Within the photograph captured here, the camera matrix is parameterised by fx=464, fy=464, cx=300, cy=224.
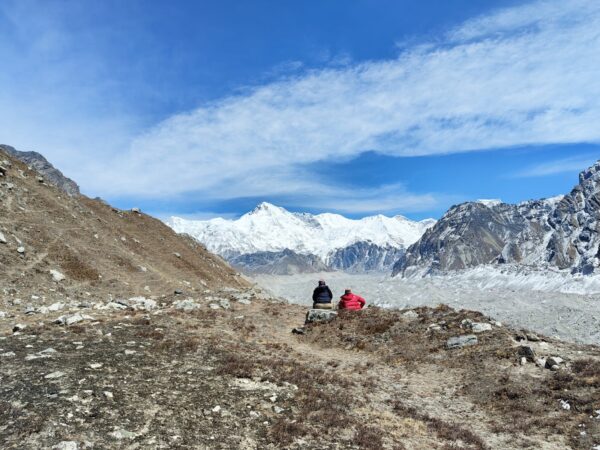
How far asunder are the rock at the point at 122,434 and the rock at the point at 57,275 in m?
32.2

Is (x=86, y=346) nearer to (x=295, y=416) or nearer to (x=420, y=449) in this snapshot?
(x=295, y=416)

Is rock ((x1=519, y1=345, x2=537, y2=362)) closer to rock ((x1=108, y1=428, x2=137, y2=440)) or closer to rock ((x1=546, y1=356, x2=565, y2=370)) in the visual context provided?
rock ((x1=546, y1=356, x2=565, y2=370))

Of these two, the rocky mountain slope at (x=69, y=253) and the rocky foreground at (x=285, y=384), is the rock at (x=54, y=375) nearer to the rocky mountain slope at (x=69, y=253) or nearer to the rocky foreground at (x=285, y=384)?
the rocky foreground at (x=285, y=384)

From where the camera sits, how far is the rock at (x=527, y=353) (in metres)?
22.4

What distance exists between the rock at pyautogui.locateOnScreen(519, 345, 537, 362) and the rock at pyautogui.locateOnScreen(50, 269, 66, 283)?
3684 cm

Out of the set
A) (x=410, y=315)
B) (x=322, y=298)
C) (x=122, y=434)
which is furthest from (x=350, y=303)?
(x=122, y=434)

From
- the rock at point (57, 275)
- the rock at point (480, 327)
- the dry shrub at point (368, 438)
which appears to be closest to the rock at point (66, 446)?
the dry shrub at point (368, 438)

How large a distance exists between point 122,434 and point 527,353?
61.5 feet

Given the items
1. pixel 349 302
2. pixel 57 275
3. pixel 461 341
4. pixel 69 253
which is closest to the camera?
pixel 461 341

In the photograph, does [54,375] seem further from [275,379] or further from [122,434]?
[275,379]

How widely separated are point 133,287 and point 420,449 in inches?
1546

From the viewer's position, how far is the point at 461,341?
25.7m

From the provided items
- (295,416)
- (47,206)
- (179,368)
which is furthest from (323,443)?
(47,206)

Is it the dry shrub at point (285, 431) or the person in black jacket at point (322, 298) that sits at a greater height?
the person in black jacket at point (322, 298)
